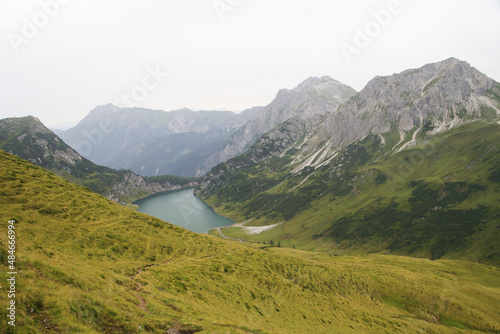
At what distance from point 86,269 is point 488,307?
121 meters

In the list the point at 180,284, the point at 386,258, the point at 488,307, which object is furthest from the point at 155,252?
the point at 386,258

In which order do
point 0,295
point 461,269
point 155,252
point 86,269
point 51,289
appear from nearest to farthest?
point 0,295, point 51,289, point 86,269, point 155,252, point 461,269

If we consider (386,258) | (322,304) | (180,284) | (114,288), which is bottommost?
(386,258)

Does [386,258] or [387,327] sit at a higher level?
[387,327]

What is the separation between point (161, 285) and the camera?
35.4 meters

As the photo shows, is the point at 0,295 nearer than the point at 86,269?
Yes

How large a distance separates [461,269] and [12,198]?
17461cm

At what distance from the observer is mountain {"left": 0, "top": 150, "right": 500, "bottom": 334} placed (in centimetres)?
2159

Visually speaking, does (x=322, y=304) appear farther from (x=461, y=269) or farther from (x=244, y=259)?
(x=461, y=269)

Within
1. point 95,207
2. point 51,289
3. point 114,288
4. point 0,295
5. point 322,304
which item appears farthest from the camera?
point 322,304

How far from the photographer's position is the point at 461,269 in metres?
123

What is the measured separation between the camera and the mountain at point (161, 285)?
21594mm

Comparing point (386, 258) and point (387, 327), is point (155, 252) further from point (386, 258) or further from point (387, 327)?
point (386, 258)

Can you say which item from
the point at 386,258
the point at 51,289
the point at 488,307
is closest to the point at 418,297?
the point at 488,307
